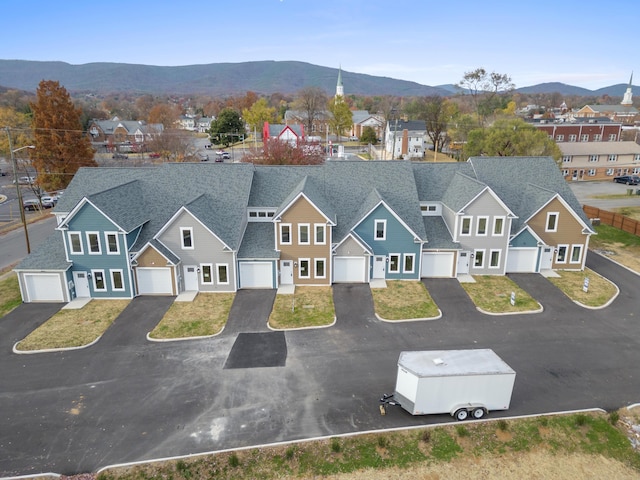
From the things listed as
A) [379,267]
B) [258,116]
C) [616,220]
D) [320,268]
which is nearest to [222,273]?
[320,268]

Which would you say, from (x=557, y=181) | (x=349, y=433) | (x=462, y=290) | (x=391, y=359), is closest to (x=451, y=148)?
(x=557, y=181)

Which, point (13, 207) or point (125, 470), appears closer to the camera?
point (125, 470)

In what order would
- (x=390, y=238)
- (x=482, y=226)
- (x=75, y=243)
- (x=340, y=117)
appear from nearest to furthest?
1. (x=75, y=243)
2. (x=390, y=238)
3. (x=482, y=226)
4. (x=340, y=117)

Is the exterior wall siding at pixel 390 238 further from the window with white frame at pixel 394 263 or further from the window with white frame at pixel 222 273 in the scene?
the window with white frame at pixel 222 273

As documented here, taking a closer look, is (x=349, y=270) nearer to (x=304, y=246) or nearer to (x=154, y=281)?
(x=304, y=246)

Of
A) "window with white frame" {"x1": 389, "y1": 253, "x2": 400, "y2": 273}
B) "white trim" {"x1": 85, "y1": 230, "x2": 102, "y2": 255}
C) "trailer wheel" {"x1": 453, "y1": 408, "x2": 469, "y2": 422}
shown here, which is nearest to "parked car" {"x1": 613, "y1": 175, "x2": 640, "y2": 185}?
"window with white frame" {"x1": 389, "y1": 253, "x2": 400, "y2": 273}

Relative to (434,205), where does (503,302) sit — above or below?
below

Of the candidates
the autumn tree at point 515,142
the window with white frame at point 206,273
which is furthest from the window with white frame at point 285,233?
the autumn tree at point 515,142

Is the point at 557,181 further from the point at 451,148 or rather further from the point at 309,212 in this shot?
the point at 451,148
